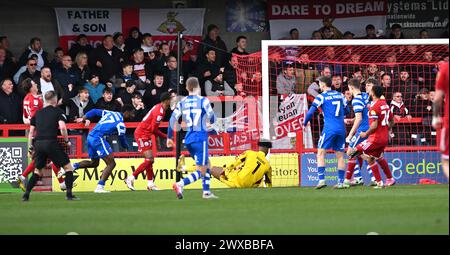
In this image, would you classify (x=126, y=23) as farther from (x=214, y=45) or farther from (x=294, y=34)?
(x=294, y=34)

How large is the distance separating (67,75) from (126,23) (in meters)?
3.38

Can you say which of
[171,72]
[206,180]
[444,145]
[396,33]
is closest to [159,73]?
[171,72]

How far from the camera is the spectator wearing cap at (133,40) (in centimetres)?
2692

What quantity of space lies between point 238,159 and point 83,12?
833 cm

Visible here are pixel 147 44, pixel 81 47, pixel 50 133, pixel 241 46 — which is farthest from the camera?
pixel 147 44

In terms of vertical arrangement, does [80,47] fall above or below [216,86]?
above

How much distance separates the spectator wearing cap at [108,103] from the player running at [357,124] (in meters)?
6.13

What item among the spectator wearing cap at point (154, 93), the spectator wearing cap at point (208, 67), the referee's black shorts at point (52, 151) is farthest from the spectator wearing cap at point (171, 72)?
the referee's black shorts at point (52, 151)

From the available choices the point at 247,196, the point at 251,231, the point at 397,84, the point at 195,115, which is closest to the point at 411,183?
the point at 397,84

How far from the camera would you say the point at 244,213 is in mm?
14938

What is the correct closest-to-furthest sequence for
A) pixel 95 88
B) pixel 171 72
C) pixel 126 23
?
pixel 95 88
pixel 171 72
pixel 126 23

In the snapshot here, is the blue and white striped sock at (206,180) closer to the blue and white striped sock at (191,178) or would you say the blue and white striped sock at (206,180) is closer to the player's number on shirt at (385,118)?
the blue and white striped sock at (191,178)

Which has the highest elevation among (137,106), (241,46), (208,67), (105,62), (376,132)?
(241,46)

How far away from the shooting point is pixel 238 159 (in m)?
21.8
